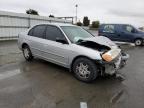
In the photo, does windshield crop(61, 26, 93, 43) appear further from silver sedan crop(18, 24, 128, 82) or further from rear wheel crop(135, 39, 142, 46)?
rear wheel crop(135, 39, 142, 46)

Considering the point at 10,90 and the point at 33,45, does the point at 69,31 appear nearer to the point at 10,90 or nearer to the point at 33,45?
the point at 33,45

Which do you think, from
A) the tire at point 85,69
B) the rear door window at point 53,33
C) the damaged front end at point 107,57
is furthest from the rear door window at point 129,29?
the tire at point 85,69

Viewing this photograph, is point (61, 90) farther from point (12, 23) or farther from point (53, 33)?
point (12, 23)

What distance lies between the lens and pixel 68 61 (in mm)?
5180

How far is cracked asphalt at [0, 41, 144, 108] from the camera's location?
3584 mm

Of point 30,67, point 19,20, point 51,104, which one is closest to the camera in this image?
point 51,104

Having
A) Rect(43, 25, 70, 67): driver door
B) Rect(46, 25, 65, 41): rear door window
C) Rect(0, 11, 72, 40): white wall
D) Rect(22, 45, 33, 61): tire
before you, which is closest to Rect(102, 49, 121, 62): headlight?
Rect(43, 25, 70, 67): driver door

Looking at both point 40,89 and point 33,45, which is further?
point 33,45

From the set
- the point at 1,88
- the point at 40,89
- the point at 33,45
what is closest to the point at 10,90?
the point at 1,88

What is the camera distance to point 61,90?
4.25m

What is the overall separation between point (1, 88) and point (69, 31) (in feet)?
9.08

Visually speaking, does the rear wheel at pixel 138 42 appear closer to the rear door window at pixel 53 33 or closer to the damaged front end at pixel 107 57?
the damaged front end at pixel 107 57

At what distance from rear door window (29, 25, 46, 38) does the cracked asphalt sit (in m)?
1.26

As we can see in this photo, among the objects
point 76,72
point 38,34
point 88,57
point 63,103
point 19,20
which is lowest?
point 63,103
